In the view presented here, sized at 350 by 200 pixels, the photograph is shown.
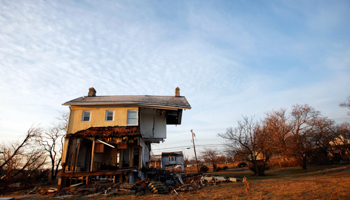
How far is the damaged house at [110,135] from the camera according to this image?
53.2 ft

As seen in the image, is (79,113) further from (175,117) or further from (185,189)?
(185,189)

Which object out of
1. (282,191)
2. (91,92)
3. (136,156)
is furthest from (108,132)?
(282,191)

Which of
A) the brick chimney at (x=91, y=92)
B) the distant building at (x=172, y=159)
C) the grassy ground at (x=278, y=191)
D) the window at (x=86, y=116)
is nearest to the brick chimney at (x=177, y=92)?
the brick chimney at (x=91, y=92)

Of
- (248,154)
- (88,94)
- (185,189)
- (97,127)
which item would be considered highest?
(88,94)

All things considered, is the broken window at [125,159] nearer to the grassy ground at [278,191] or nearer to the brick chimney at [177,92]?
the grassy ground at [278,191]

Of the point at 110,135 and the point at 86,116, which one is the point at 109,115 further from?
the point at 110,135

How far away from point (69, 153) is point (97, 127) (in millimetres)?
3127

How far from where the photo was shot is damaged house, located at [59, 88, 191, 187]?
53.2 feet

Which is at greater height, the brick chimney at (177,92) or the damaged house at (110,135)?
the brick chimney at (177,92)

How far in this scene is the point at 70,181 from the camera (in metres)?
15.8

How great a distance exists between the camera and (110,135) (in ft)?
54.3

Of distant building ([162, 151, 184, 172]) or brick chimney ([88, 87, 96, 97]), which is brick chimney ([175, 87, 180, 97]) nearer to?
brick chimney ([88, 87, 96, 97])

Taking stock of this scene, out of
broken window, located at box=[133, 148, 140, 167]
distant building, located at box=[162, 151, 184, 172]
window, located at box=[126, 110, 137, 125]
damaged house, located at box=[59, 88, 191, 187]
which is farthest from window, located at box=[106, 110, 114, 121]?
distant building, located at box=[162, 151, 184, 172]

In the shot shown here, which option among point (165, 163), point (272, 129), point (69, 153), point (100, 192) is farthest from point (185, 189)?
point (165, 163)
